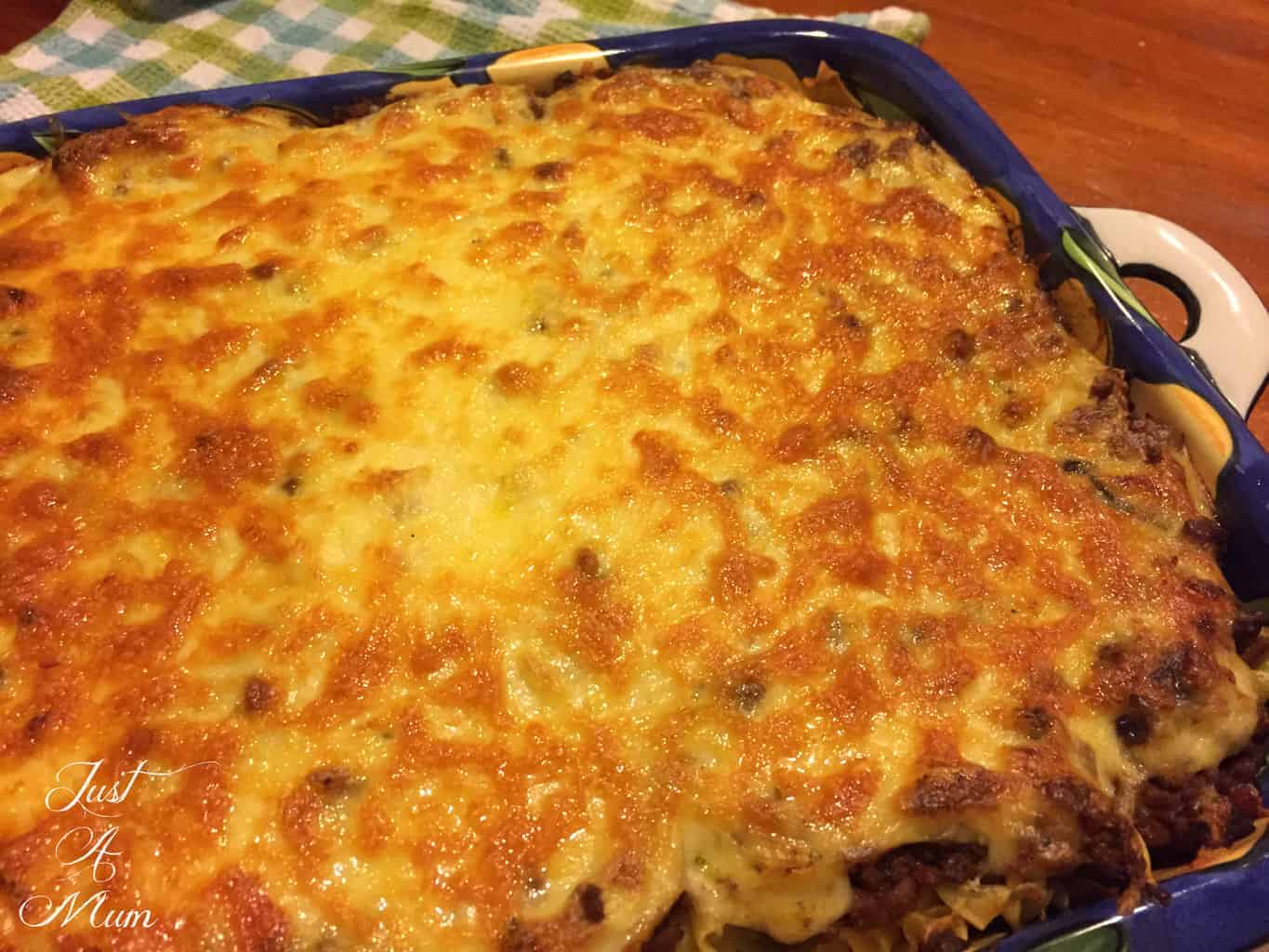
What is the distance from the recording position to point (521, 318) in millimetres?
1544

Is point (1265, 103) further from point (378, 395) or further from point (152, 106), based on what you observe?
point (152, 106)

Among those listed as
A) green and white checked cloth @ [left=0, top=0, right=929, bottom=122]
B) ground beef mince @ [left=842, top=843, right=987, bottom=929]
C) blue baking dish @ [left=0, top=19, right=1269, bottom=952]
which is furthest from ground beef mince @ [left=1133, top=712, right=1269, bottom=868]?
green and white checked cloth @ [left=0, top=0, right=929, bottom=122]

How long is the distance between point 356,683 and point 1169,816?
3.24 ft

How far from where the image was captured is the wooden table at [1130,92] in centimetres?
239

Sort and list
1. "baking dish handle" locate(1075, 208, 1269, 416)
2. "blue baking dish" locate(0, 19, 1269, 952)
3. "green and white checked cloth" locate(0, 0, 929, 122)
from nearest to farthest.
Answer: "blue baking dish" locate(0, 19, 1269, 952), "baking dish handle" locate(1075, 208, 1269, 416), "green and white checked cloth" locate(0, 0, 929, 122)

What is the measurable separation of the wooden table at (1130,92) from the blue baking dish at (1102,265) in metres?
0.47

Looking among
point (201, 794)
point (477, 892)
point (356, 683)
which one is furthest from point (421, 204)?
point (477, 892)

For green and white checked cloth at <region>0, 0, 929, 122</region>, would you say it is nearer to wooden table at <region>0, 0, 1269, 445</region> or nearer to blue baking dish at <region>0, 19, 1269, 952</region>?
wooden table at <region>0, 0, 1269, 445</region>

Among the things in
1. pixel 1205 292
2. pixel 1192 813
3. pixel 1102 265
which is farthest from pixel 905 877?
pixel 1205 292

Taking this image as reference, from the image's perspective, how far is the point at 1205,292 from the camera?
1.72 meters

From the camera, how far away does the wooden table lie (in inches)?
94.1

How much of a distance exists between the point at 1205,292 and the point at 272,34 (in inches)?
86.6

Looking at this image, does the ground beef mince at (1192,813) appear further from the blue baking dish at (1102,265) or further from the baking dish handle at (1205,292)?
the baking dish handle at (1205,292)

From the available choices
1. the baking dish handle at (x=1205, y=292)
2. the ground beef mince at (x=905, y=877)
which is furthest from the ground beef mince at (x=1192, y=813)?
the baking dish handle at (x=1205, y=292)
